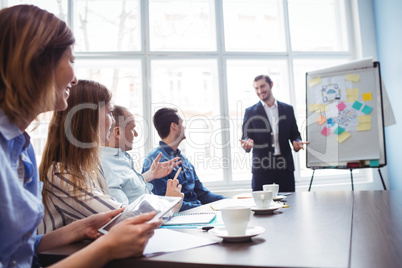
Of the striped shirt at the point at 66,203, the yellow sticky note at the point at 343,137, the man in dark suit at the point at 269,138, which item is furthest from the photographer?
the yellow sticky note at the point at 343,137

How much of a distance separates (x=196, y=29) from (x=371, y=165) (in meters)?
2.51

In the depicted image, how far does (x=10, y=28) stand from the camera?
73 cm

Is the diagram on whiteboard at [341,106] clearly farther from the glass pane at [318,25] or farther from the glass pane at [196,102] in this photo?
the glass pane at [196,102]

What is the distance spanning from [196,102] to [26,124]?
10.9ft

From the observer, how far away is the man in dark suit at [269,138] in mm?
3262

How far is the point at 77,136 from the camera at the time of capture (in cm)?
123

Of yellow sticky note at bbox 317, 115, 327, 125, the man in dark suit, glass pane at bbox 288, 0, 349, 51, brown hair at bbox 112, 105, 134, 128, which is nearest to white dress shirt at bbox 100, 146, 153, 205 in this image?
brown hair at bbox 112, 105, 134, 128

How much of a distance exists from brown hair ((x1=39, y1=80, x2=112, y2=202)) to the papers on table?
360mm

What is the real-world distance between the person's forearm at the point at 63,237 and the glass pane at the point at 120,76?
2975 mm

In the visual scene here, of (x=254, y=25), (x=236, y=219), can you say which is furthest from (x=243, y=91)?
(x=236, y=219)

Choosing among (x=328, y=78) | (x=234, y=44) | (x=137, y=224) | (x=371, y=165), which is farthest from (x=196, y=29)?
(x=137, y=224)

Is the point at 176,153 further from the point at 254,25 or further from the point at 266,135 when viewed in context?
the point at 254,25

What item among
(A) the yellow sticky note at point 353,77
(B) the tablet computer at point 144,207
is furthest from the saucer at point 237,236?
(A) the yellow sticky note at point 353,77

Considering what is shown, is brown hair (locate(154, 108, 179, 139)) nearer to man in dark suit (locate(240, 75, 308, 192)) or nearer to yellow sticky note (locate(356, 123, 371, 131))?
man in dark suit (locate(240, 75, 308, 192))
